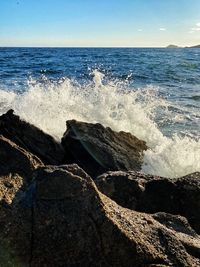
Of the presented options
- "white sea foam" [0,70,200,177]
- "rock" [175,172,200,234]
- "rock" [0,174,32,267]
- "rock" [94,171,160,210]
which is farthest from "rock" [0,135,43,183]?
"white sea foam" [0,70,200,177]

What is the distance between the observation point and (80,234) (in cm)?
288

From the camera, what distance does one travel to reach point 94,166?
6961 mm

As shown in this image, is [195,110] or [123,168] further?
[195,110]

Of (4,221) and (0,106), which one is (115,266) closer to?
(4,221)

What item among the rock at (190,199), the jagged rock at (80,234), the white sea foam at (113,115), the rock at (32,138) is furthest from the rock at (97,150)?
the jagged rock at (80,234)

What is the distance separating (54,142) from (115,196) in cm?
305

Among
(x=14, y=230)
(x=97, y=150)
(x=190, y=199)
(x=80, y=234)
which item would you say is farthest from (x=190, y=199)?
(x=97, y=150)

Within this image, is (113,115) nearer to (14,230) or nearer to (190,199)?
(190,199)

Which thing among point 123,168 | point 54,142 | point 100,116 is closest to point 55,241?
point 123,168

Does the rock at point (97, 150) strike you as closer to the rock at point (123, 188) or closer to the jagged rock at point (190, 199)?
the jagged rock at point (190, 199)

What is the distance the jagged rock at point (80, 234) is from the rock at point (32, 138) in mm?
3985

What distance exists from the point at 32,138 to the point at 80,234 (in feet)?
14.7

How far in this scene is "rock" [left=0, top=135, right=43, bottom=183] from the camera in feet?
11.4

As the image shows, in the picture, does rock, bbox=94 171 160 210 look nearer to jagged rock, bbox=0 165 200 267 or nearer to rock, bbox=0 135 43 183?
rock, bbox=0 135 43 183
